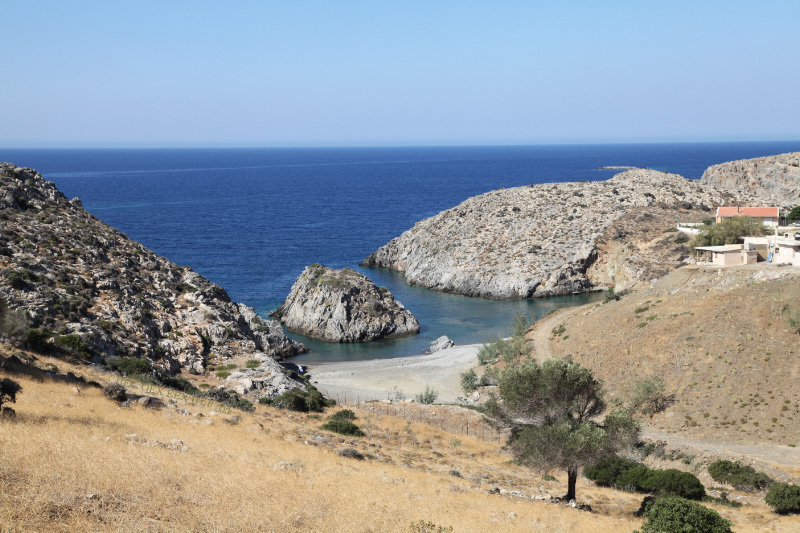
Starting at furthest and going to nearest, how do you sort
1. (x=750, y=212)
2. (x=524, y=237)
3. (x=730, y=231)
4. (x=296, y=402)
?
(x=524, y=237) < (x=750, y=212) < (x=730, y=231) < (x=296, y=402)

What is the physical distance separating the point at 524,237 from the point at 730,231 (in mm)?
31526

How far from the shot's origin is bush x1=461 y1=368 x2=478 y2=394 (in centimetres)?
5316

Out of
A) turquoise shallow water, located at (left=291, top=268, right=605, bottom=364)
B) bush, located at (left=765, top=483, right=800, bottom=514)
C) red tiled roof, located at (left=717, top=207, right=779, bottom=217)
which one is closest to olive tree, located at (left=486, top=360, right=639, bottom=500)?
bush, located at (left=765, top=483, right=800, bottom=514)

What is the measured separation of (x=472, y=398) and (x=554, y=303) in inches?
1422

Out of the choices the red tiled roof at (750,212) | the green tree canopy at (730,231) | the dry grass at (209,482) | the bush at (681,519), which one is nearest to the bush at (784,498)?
the dry grass at (209,482)

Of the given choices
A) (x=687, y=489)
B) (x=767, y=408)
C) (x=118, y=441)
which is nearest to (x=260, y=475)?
(x=118, y=441)

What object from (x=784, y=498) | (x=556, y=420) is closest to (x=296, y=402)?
(x=556, y=420)

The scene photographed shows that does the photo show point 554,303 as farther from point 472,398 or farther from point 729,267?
point 472,398

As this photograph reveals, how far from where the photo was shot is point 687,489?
96.5 ft

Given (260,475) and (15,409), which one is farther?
(15,409)

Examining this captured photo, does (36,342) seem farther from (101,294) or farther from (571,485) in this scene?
(571,485)

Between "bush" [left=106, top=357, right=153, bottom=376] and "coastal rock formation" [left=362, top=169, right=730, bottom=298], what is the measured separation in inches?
2193

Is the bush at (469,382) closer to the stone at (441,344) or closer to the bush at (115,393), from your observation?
the stone at (441,344)

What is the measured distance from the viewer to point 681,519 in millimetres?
21516
